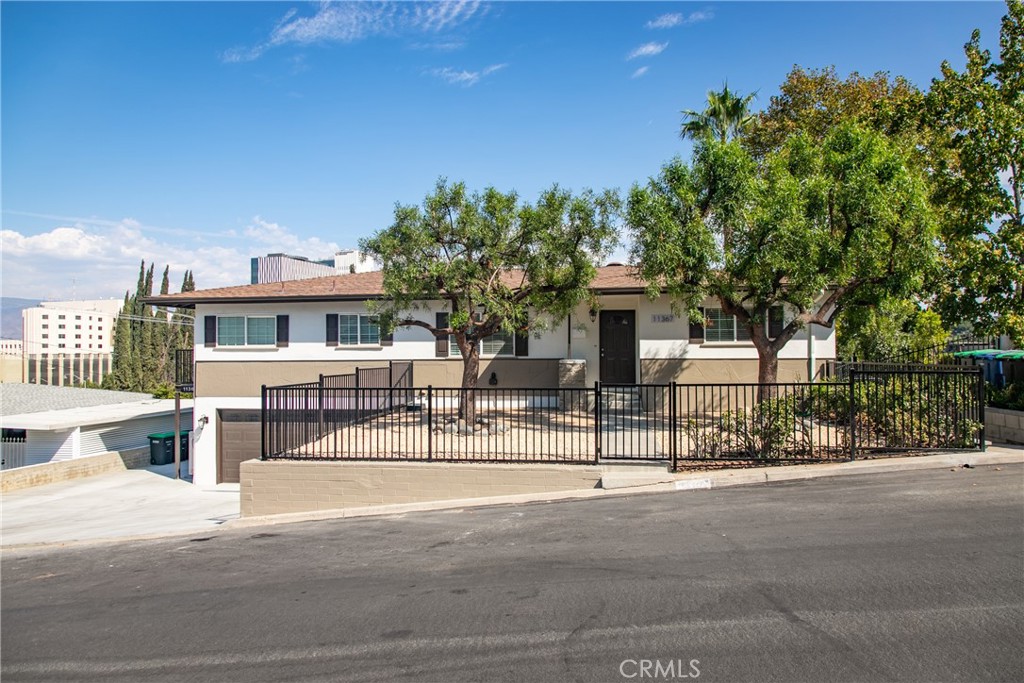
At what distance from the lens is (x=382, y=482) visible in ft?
33.1

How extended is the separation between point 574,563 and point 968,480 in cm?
609

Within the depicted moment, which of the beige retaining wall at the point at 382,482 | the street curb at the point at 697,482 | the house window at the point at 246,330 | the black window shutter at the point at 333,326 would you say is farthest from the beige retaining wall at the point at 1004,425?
the house window at the point at 246,330

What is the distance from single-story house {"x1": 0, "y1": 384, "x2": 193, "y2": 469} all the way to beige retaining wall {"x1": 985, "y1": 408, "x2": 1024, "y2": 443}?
27.0 metres

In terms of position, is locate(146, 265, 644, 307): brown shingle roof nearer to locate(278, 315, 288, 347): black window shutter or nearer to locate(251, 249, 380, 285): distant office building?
locate(278, 315, 288, 347): black window shutter

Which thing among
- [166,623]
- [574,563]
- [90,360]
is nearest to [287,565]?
[166,623]

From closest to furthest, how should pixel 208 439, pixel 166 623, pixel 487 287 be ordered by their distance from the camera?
pixel 166 623, pixel 487 287, pixel 208 439

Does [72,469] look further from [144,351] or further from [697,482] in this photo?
[144,351]

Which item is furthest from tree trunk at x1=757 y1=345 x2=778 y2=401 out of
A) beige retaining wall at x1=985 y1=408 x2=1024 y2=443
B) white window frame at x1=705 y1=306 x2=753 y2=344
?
white window frame at x1=705 y1=306 x2=753 y2=344

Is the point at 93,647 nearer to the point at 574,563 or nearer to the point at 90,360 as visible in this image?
the point at 574,563

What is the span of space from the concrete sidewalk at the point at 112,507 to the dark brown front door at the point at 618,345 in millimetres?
10813

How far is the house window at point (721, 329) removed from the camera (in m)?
18.1

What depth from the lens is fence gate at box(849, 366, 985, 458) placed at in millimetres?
10023

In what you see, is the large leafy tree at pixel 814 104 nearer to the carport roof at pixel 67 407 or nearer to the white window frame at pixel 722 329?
the white window frame at pixel 722 329

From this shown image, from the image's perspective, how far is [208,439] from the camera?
20.2 meters
